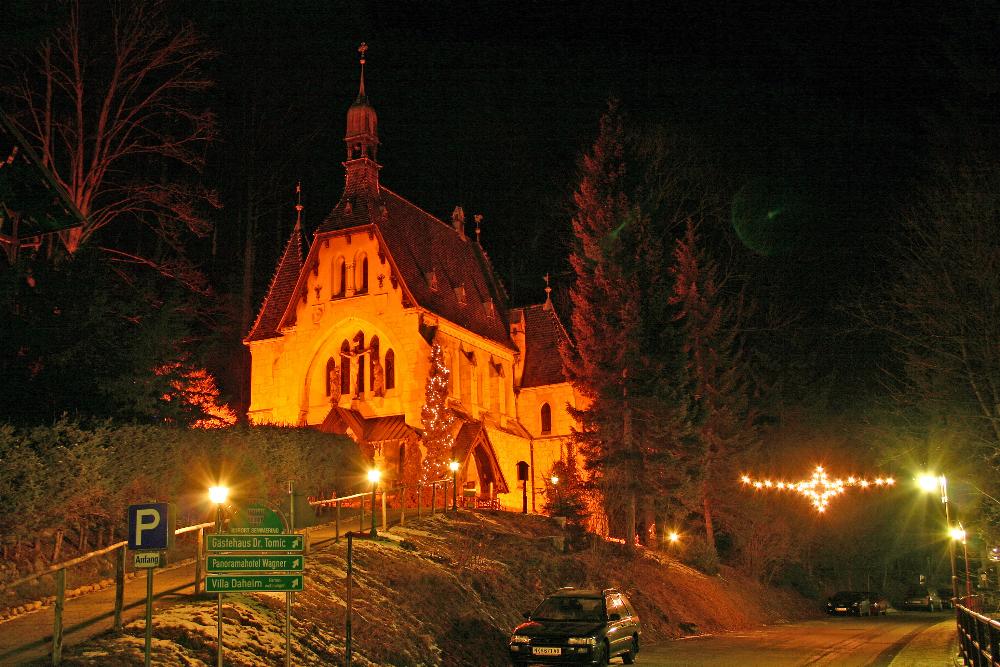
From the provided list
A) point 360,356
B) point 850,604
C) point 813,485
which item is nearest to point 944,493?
point 813,485

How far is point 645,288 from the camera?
3834 centimetres

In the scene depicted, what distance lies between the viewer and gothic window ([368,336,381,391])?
46.6 meters

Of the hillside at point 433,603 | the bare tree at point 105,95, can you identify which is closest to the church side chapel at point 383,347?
the hillside at point 433,603

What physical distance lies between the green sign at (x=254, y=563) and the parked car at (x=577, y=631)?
676 centimetres

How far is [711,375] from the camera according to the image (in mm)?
44250

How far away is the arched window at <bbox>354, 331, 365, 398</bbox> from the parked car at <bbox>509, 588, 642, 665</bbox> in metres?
27.8

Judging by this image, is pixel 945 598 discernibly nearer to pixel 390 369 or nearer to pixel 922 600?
pixel 922 600

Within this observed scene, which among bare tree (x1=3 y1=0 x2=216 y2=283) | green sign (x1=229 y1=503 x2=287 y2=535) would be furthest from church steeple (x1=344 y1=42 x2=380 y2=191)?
green sign (x1=229 y1=503 x2=287 y2=535)

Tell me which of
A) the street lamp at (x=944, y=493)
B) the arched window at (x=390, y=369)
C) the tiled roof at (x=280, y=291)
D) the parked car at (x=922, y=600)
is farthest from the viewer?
the tiled roof at (x=280, y=291)

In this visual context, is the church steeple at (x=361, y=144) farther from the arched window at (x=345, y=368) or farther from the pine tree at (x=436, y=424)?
the pine tree at (x=436, y=424)

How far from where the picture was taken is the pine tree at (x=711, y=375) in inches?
1596

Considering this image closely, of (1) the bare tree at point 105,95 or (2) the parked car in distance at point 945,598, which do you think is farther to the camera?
(2) the parked car in distance at point 945,598

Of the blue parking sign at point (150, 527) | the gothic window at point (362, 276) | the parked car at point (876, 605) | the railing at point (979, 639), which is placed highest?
the gothic window at point (362, 276)

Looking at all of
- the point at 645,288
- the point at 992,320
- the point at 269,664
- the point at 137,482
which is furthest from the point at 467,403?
the point at 269,664
